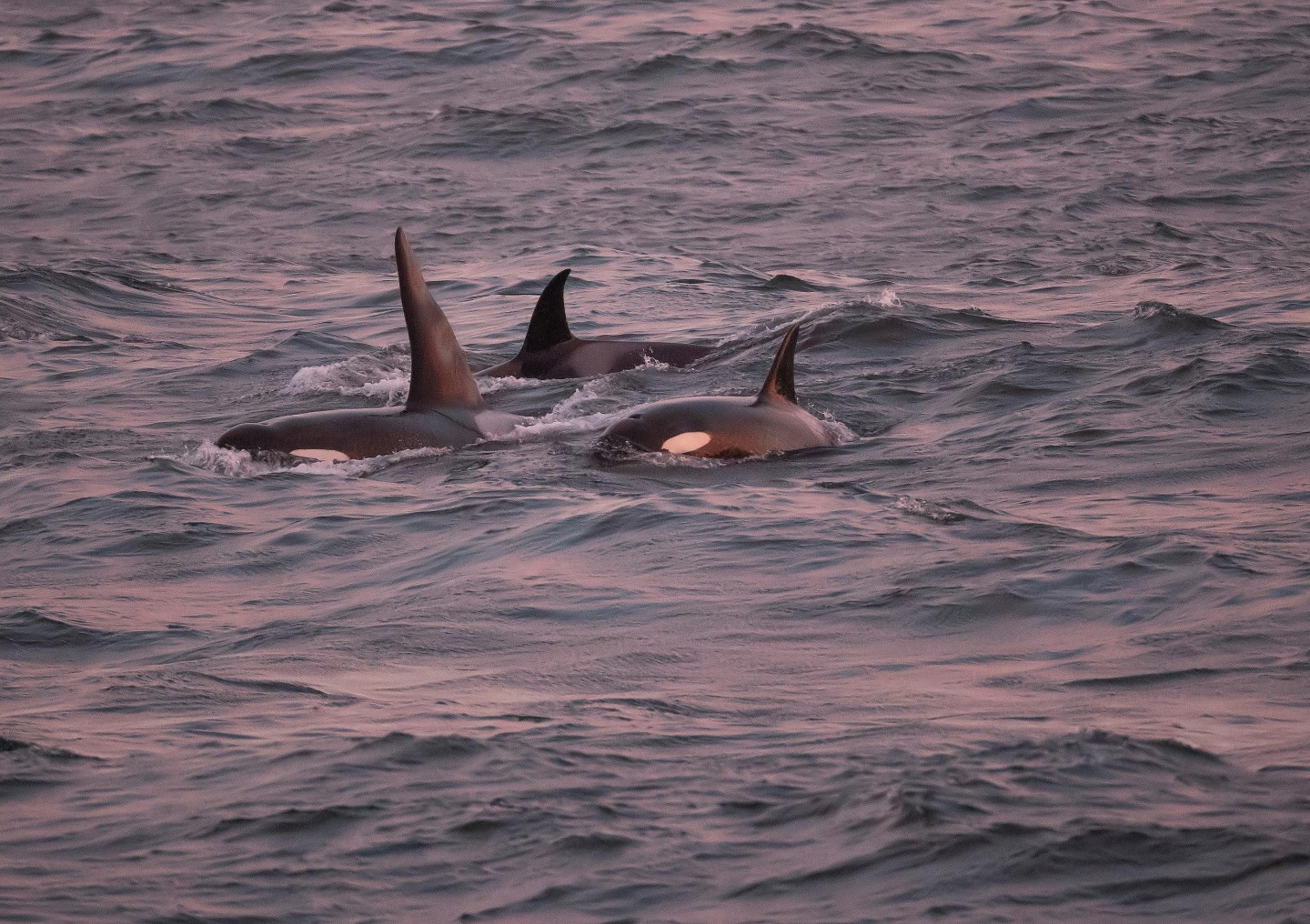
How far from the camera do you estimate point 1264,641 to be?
712 centimetres

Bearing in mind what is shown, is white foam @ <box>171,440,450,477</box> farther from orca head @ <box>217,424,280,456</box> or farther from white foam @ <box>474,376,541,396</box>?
white foam @ <box>474,376,541,396</box>

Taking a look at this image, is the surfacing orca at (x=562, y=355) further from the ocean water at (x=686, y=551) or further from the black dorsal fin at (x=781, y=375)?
the black dorsal fin at (x=781, y=375)

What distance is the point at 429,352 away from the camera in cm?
1094

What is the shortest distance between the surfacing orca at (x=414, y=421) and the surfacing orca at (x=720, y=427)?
3.36 feet

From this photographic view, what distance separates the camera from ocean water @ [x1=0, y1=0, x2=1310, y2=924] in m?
5.27

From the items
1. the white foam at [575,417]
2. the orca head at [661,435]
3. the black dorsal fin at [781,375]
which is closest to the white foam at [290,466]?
the white foam at [575,417]

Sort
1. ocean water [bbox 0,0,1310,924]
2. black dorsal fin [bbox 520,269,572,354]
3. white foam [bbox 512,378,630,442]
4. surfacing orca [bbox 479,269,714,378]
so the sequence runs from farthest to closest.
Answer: surfacing orca [bbox 479,269,714,378]
black dorsal fin [bbox 520,269,572,354]
white foam [bbox 512,378,630,442]
ocean water [bbox 0,0,1310,924]

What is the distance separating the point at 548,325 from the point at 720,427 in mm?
3348

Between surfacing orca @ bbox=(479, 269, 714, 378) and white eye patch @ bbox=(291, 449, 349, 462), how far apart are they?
2854 mm

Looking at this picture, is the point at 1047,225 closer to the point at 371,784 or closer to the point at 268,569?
the point at 268,569

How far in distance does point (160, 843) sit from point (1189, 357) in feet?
31.7

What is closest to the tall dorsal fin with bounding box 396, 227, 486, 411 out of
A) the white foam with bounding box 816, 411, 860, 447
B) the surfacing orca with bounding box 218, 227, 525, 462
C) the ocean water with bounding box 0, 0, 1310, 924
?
the surfacing orca with bounding box 218, 227, 525, 462

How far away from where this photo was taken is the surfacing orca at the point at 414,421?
35.5 ft

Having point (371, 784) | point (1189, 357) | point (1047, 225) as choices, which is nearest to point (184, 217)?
point (1047, 225)
